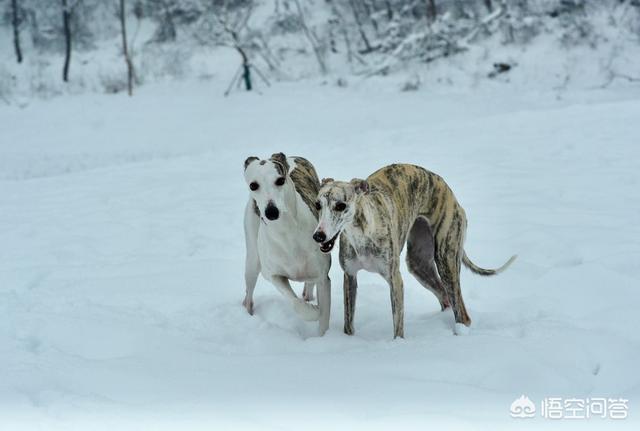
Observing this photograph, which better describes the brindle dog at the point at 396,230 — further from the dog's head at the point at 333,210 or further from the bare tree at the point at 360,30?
the bare tree at the point at 360,30

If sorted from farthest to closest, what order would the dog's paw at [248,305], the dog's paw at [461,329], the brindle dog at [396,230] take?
1. the dog's paw at [248,305]
2. the dog's paw at [461,329]
3. the brindle dog at [396,230]

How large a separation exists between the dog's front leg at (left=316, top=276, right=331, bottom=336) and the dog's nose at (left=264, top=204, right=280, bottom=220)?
23.9 inches

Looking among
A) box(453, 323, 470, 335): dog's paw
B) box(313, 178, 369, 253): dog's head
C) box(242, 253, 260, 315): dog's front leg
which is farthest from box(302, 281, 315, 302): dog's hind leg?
box(313, 178, 369, 253): dog's head

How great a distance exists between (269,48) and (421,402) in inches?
935

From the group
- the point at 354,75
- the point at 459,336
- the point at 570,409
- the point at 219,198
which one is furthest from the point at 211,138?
the point at 570,409

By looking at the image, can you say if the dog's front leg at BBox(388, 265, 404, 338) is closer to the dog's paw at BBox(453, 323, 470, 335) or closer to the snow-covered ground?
the snow-covered ground

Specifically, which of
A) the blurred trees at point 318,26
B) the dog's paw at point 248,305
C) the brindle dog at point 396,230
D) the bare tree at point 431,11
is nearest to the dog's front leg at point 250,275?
the dog's paw at point 248,305

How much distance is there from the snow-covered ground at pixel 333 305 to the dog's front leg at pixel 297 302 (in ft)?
0.48

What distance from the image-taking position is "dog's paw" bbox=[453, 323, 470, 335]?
368 cm

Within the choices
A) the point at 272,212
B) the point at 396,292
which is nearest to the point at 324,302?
the point at 396,292

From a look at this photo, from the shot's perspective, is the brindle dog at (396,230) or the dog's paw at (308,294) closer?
the brindle dog at (396,230)

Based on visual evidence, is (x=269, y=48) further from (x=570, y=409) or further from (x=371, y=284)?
(x=570, y=409)

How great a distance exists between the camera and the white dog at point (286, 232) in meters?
3.29

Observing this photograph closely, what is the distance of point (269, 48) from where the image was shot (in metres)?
24.9
